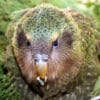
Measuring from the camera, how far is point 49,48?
10.8 ft

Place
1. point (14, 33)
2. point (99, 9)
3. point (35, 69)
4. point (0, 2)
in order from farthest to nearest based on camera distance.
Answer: point (99, 9) → point (0, 2) → point (14, 33) → point (35, 69)

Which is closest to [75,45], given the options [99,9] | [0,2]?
[0,2]

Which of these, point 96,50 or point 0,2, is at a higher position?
point 0,2

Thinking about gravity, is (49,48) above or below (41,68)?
above

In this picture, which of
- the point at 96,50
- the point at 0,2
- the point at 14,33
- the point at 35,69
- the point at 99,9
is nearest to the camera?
the point at 35,69

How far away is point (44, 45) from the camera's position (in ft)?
10.7

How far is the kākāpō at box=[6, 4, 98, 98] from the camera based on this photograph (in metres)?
3.28

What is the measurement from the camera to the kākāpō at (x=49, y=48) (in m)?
3.28

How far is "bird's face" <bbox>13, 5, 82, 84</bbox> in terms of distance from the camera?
3.27 meters

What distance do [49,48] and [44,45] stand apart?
35 millimetres

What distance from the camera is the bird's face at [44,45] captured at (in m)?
3.27

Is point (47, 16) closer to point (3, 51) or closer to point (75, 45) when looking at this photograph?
point (75, 45)

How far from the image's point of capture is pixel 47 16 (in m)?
3.41

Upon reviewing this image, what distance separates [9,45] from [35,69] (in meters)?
0.47
